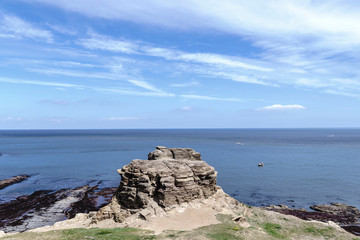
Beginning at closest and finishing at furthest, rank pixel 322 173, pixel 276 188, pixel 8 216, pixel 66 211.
Answer: pixel 8 216 < pixel 66 211 < pixel 276 188 < pixel 322 173

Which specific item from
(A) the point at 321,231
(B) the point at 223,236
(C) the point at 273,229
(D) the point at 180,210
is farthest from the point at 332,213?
(B) the point at 223,236

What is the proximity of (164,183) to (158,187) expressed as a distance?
1232mm

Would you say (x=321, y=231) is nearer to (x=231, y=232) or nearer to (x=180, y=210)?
(x=231, y=232)

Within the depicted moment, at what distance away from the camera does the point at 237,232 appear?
31344 mm

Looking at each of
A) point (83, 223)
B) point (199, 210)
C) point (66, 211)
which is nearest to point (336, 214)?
point (199, 210)

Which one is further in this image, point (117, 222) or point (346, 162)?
point (346, 162)

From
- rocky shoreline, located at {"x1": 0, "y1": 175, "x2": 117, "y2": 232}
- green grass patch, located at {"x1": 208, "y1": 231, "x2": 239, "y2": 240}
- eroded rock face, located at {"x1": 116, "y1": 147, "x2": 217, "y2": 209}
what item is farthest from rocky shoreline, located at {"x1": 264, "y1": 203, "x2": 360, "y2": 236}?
rocky shoreline, located at {"x1": 0, "y1": 175, "x2": 117, "y2": 232}

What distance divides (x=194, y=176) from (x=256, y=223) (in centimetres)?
1071

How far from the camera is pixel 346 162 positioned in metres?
114

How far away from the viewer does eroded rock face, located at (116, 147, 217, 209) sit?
123 ft

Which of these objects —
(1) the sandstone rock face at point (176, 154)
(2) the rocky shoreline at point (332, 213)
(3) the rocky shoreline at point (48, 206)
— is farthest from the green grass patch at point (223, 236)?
(3) the rocky shoreline at point (48, 206)

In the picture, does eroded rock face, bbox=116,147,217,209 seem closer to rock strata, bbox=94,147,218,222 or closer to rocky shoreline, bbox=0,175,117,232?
rock strata, bbox=94,147,218,222

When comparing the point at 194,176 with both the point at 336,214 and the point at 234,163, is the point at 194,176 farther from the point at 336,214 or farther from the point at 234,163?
the point at 234,163

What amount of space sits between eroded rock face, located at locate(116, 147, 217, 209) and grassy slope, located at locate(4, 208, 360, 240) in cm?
535
